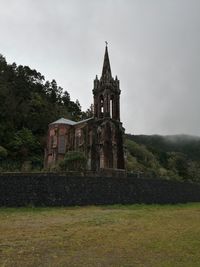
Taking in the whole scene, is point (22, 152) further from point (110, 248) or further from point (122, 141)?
point (110, 248)

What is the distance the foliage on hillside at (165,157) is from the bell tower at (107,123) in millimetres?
5501

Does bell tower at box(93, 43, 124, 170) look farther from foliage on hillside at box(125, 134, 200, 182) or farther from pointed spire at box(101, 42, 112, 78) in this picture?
foliage on hillside at box(125, 134, 200, 182)

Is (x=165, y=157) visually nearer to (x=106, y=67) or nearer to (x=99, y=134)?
(x=106, y=67)

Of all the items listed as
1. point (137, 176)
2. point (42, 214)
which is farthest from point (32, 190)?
point (137, 176)

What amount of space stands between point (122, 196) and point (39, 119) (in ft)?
118

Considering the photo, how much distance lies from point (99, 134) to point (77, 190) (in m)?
23.5

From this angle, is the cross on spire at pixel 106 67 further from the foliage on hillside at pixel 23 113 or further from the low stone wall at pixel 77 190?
the low stone wall at pixel 77 190

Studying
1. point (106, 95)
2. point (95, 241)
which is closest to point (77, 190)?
point (95, 241)

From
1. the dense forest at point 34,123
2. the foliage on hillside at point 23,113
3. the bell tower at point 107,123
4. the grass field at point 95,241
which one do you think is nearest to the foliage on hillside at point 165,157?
the dense forest at point 34,123

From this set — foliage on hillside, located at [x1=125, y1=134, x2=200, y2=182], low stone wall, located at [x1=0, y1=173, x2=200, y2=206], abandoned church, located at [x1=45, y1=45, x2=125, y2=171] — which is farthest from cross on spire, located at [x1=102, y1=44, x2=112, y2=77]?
low stone wall, located at [x1=0, y1=173, x2=200, y2=206]

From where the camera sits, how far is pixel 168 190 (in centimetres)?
3095

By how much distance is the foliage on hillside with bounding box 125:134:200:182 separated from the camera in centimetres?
5995

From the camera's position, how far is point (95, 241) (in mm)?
12094

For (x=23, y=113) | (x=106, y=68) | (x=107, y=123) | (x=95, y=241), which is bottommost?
(x=95, y=241)
